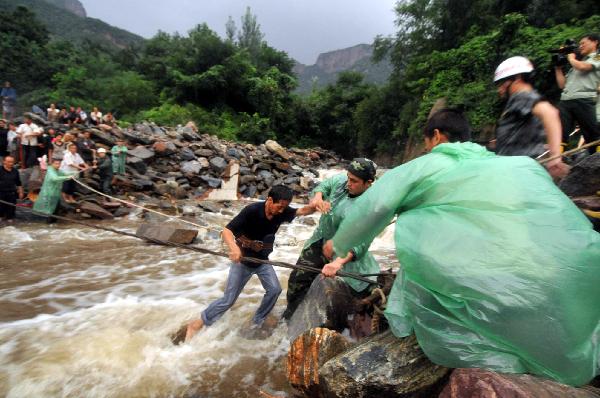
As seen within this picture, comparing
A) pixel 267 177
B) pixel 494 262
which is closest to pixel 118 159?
pixel 267 177

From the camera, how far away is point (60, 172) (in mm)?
A: 8055

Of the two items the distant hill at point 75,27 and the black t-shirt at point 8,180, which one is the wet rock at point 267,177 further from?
the distant hill at point 75,27

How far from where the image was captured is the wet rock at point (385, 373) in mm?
1812

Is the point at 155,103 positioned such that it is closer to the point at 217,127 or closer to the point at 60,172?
the point at 217,127

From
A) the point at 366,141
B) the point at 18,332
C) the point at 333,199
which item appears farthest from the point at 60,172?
the point at 366,141

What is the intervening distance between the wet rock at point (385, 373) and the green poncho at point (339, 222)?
3.32 feet

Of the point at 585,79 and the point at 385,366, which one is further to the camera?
the point at 585,79

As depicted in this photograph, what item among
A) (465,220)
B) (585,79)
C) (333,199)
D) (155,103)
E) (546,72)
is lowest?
(333,199)

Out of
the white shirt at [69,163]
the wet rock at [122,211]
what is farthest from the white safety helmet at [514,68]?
the white shirt at [69,163]

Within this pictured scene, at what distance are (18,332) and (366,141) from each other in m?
23.9

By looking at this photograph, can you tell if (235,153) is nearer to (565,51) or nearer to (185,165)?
(185,165)

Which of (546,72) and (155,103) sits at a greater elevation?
(155,103)

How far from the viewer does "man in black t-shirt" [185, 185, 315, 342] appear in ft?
10.1

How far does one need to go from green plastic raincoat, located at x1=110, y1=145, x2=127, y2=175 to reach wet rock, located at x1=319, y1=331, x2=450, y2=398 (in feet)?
34.6
